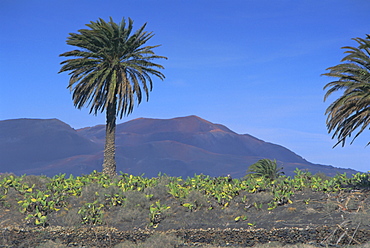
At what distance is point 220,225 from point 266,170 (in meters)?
9.21

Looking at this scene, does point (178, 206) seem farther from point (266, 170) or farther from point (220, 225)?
point (266, 170)

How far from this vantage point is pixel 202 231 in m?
17.8

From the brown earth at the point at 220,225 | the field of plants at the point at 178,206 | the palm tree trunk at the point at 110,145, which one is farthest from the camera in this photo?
the palm tree trunk at the point at 110,145

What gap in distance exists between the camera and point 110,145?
31578 mm

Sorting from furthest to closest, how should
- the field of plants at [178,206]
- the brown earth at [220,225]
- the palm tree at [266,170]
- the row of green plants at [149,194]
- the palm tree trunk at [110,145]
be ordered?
the palm tree trunk at [110,145] < the palm tree at [266,170] < the row of green plants at [149,194] < the field of plants at [178,206] < the brown earth at [220,225]

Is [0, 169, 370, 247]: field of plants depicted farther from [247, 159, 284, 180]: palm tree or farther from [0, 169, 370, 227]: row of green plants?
[247, 159, 284, 180]: palm tree

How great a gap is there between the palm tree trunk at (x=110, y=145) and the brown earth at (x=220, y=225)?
896cm

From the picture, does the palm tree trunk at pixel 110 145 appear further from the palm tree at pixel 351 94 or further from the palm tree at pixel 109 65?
the palm tree at pixel 351 94

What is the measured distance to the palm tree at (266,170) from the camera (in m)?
27.3

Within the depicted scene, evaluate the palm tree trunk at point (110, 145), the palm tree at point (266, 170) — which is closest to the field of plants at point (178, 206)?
the palm tree at point (266, 170)

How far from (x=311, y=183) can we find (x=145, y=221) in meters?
9.21

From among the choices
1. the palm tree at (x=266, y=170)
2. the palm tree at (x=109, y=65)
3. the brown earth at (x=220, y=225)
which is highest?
the palm tree at (x=109, y=65)

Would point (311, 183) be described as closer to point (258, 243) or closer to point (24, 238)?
point (258, 243)

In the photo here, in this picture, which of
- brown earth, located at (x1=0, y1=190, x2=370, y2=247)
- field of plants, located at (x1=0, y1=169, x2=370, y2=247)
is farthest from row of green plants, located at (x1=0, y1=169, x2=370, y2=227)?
brown earth, located at (x1=0, y1=190, x2=370, y2=247)
